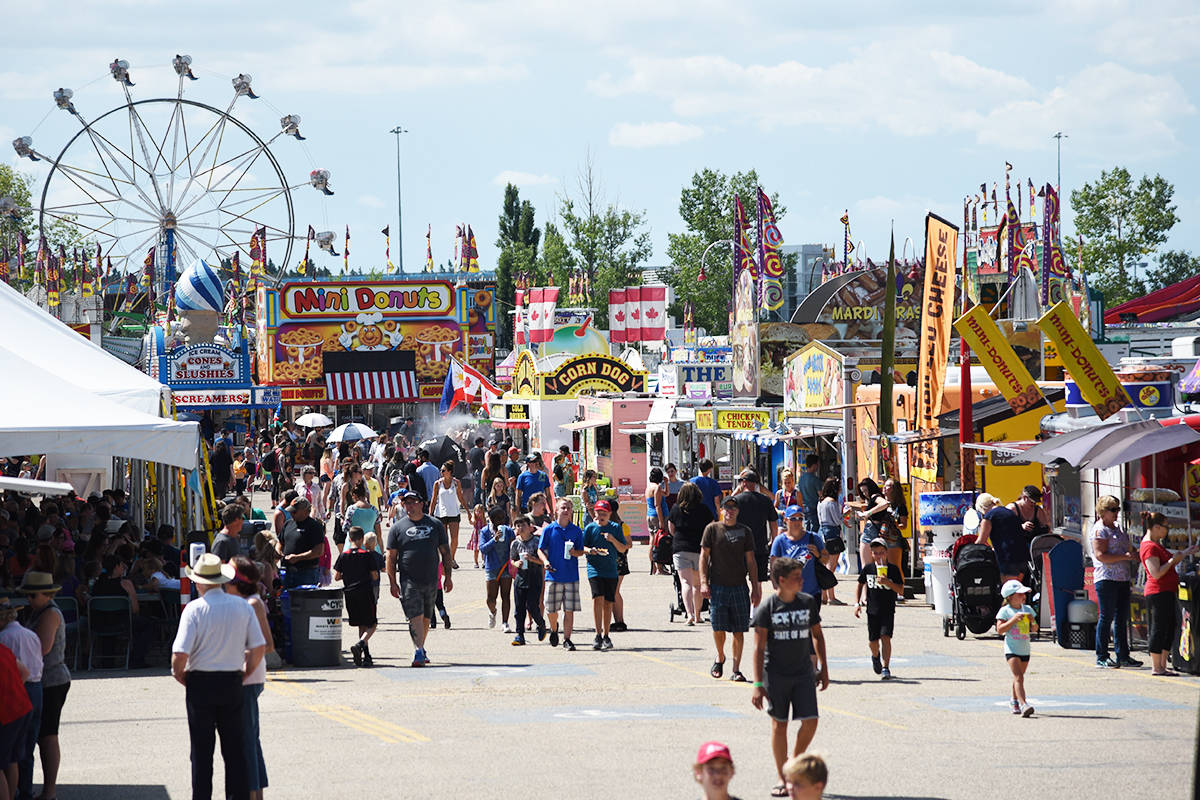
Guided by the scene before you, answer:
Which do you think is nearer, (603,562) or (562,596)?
(603,562)

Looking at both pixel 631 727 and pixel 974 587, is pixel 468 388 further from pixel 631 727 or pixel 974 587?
pixel 631 727

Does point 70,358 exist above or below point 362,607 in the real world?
above

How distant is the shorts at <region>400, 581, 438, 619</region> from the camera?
14703 millimetres

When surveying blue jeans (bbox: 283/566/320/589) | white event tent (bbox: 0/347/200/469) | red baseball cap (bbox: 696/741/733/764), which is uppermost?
white event tent (bbox: 0/347/200/469)

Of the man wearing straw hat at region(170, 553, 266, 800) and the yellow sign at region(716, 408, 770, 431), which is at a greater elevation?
the yellow sign at region(716, 408, 770, 431)

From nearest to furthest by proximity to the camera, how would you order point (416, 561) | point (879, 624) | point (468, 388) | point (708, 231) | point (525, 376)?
point (879, 624)
point (416, 561)
point (525, 376)
point (468, 388)
point (708, 231)

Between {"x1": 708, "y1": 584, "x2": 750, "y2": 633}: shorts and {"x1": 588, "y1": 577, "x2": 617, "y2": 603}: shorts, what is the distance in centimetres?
235

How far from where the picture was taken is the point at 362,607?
14977 millimetres

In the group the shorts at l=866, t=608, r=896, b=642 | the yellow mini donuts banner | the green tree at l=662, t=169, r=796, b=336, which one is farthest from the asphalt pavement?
the green tree at l=662, t=169, r=796, b=336

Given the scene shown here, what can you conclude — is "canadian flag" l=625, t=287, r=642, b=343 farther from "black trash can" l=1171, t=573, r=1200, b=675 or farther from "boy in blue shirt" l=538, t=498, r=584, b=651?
"black trash can" l=1171, t=573, r=1200, b=675

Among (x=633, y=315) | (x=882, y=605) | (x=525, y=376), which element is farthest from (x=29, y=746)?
(x=633, y=315)

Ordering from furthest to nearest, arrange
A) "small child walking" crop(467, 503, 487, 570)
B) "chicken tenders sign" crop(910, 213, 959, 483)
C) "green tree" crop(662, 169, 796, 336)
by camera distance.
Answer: "green tree" crop(662, 169, 796, 336)
"small child walking" crop(467, 503, 487, 570)
"chicken tenders sign" crop(910, 213, 959, 483)

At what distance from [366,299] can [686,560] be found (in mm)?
41207

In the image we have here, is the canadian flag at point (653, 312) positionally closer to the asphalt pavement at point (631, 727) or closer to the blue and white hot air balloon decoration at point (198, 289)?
the blue and white hot air balloon decoration at point (198, 289)
